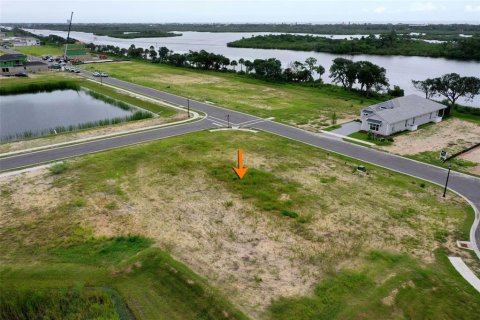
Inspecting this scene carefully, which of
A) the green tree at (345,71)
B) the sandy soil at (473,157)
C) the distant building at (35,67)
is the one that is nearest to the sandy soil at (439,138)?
the sandy soil at (473,157)

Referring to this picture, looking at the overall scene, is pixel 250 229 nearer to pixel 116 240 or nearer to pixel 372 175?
pixel 116 240

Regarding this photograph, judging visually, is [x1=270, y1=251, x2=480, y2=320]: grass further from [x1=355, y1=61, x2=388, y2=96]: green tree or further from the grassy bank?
[x1=355, y1=61, x2=388, y2=96]: green tree

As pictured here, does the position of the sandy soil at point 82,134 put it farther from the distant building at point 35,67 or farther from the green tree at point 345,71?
the distant building at point 35,67

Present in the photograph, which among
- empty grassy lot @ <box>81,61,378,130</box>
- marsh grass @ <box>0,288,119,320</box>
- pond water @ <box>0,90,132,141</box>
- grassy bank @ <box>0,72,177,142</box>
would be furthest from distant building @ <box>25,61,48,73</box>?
marsh grass @ <box>0,288,119,320</box>

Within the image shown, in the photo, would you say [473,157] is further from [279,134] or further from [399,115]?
[279,134]

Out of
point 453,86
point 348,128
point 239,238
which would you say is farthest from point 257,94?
point 239,238

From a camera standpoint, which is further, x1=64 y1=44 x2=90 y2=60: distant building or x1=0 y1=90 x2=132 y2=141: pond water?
x1=64 y1=44 x2=90 y2=60: distant building
